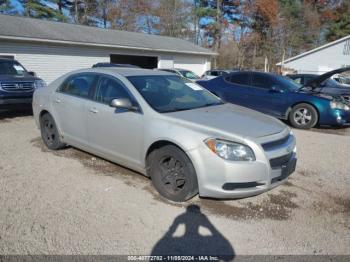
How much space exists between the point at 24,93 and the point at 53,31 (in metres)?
9.86

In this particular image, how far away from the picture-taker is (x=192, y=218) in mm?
→ 3531

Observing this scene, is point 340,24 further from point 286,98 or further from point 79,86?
point 79,86

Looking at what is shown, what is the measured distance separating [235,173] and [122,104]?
5.49ft

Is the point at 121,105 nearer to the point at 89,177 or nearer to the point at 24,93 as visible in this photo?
the point at 89,177

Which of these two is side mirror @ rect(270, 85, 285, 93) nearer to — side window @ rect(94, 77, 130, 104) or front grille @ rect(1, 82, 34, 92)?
side window @ rect(94, 77, 130, 104)

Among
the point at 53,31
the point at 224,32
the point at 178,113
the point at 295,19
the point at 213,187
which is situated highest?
the point at 295,19

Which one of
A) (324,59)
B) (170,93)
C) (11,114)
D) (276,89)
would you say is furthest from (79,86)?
(324,59)

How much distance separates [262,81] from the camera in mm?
9305

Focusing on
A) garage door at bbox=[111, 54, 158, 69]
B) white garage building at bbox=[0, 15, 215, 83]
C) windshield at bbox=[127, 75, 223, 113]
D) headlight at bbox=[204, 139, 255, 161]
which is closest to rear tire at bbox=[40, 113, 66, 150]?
windshield at bbox=[127, 75, 223, 113]

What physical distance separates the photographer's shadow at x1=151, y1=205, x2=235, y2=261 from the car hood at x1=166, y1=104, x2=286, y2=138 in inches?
41.3

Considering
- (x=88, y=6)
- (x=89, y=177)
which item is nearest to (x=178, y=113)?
(x=89, y=177)

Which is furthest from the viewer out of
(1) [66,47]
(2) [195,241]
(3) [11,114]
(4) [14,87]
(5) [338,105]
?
(1) [66,47]

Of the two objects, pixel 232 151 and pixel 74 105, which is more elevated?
pixel 74 105

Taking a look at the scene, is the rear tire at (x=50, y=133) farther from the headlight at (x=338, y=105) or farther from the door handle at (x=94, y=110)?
the headlight at (x=338, y=105)
